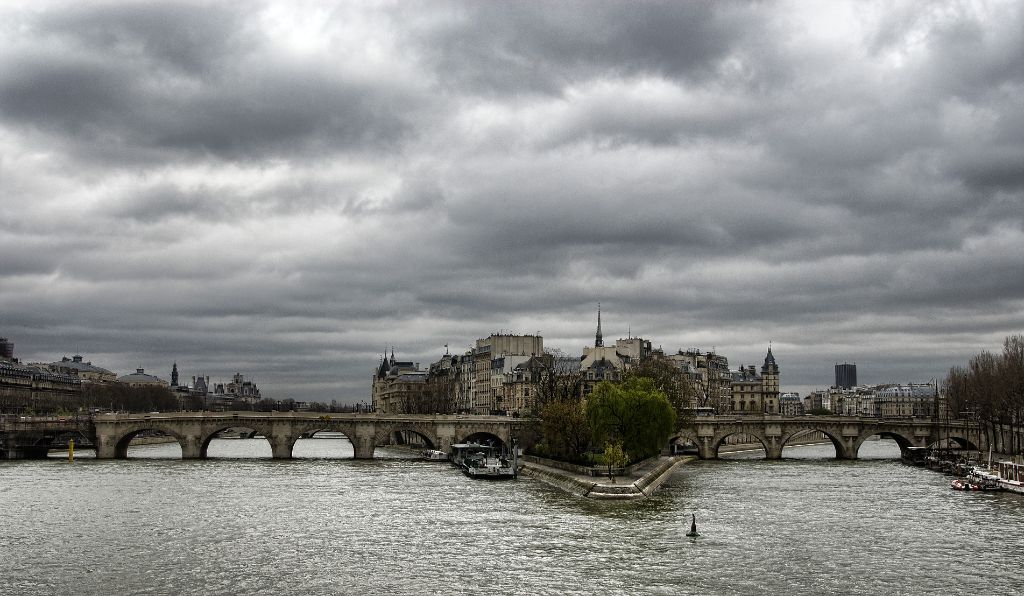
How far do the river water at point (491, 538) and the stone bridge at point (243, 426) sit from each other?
29652 mm

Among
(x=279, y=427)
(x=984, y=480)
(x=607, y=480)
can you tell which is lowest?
(x=607, y=480)

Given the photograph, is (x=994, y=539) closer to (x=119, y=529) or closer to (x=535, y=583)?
(x=535, y=583)

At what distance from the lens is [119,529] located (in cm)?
5922

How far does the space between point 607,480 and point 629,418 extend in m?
15.0

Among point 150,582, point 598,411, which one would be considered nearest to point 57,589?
point 150,582

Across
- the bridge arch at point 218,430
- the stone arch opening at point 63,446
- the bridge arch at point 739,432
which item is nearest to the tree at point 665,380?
the bridge arch at point 739,432

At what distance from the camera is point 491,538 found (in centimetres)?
5553

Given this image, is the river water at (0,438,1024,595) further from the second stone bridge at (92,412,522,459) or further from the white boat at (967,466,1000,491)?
the second stone bridge at (92,412,522,459)

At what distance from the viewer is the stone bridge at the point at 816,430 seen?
428 ft

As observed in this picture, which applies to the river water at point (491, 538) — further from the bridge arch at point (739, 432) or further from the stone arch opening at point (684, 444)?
the stone arch opening at point (684, 444)

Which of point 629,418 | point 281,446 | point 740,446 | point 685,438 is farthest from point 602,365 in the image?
point 629,418

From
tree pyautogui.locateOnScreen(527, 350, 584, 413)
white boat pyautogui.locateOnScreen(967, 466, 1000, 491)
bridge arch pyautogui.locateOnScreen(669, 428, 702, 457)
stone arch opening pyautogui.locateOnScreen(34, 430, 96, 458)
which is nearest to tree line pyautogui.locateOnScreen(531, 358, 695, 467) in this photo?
tree pyautogui.locateOnScreen(527, 350, 584, 413)

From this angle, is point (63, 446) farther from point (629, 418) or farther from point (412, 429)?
point (629, 418)

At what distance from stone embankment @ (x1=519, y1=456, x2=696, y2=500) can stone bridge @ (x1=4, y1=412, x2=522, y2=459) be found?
2494cm
